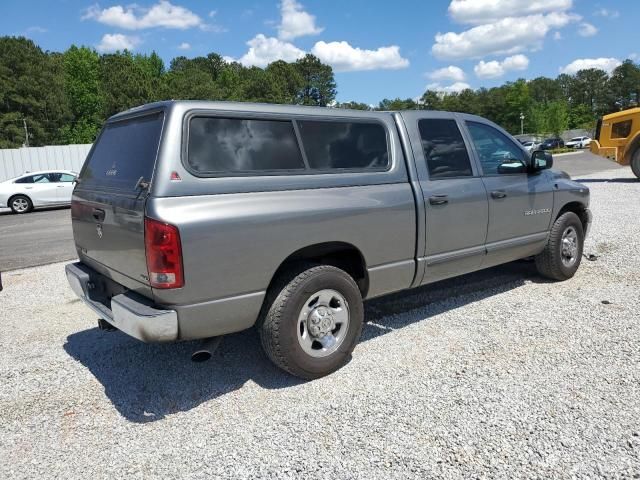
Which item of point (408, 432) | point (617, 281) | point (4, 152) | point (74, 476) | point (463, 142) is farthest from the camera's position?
point (4, 152)

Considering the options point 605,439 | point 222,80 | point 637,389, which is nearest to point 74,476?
point 605,439

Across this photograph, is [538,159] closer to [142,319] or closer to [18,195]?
[142,319]

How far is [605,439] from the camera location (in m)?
2.72

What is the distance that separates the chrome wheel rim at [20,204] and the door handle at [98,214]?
15.6 m

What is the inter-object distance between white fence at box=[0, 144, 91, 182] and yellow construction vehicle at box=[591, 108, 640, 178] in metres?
21.9

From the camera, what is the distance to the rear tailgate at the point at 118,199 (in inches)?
120

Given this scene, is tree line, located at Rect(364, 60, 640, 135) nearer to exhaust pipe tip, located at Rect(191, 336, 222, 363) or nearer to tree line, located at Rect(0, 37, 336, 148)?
tree line, located at Rect(0, 37, 336, 148)

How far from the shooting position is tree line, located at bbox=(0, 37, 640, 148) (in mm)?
46156

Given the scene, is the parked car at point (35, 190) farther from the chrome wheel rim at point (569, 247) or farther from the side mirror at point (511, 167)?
the chrome wheel rim at point (569, 247)

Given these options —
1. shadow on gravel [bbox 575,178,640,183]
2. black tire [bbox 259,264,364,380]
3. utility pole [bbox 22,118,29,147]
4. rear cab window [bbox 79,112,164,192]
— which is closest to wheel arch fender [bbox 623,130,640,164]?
shadow on gravel [bbox 575,178,640,183]

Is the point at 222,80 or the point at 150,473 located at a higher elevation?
the point at 222,80

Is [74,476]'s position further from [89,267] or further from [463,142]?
[463,142]

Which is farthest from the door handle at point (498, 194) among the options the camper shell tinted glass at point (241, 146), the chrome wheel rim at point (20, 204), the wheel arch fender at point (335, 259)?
the chrome wheel rim at point (20, 204)

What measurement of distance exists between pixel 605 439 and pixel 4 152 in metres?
26.3
